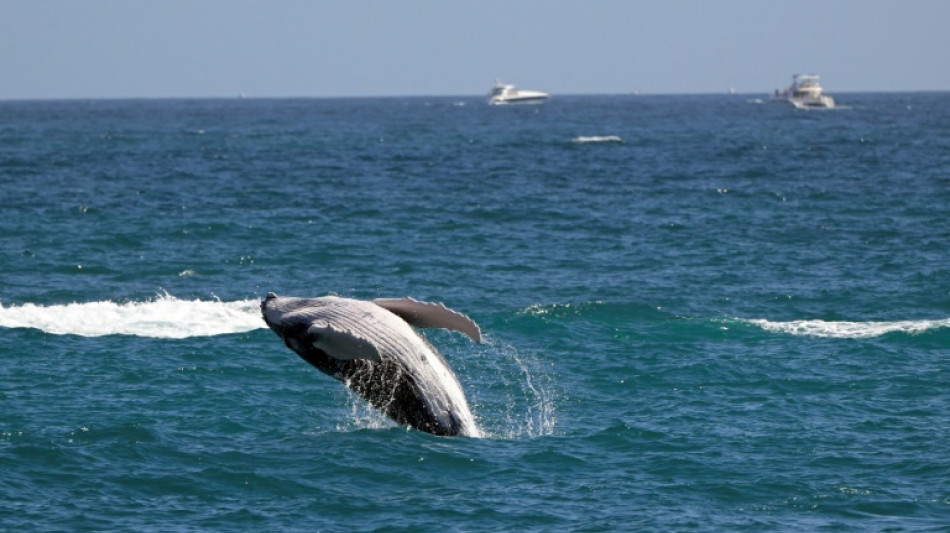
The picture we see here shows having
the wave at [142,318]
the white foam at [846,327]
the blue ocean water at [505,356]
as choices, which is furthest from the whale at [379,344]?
the white foam at [846,327]

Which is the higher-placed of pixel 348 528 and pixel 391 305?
pixel 391 305

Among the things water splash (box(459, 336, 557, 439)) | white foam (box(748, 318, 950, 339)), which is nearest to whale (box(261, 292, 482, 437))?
water splash (box(459, 336, 557, 439))

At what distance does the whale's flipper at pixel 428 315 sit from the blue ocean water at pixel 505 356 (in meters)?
2.65

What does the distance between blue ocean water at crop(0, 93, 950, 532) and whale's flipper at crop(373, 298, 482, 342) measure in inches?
104

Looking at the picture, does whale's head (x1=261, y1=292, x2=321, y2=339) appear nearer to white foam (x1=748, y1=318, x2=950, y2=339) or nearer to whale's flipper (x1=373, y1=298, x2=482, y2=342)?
whale's flipper (x1=373, y1=298, x2=482, y2=342)

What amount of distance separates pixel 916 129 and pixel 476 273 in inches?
4236

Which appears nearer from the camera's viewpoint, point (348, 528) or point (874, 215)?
point (348, 528)

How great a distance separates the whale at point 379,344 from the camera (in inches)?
811

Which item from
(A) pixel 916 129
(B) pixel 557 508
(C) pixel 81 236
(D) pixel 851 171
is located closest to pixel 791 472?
(B) pixel 557 508

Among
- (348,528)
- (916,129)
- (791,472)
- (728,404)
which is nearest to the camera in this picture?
(348,528)

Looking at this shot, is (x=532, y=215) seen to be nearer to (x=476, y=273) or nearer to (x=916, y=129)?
(x=476, y=273)

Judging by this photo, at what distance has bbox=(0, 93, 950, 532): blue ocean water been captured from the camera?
21.9 m

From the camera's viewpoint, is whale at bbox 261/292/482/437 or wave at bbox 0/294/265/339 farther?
wave at bbox 0/294/265/339

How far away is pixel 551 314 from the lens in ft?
125
